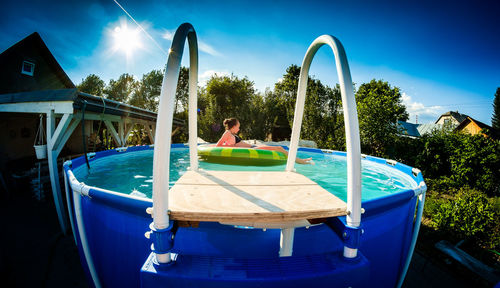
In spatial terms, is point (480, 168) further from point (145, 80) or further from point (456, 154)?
point (145, 80)

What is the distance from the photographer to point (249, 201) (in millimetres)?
945

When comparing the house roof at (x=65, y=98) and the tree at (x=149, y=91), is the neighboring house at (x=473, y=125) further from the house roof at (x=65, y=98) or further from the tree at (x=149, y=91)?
the tree at (x=149, y=91)

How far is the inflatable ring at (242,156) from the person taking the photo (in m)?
3.98

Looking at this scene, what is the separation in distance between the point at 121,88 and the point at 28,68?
27.8m

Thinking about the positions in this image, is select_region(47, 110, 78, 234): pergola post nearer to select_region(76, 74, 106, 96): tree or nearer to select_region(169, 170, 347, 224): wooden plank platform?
select_region(169, 170, 347, 224): wooden plank platform

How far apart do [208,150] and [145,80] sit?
2896cm

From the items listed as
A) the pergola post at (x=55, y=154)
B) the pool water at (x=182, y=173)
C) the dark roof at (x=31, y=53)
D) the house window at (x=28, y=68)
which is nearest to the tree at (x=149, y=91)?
the dark roof at (x=31, y=53)

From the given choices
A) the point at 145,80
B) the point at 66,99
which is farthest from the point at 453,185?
the point at 145,80

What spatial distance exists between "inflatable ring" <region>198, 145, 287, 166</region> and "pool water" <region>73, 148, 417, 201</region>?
132mm

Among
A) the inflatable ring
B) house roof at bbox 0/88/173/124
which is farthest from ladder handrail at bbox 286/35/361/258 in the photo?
house roof at bbox 0/88/173/124

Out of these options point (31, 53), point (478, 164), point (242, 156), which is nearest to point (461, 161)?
point (478, 164)

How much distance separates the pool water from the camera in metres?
3.18

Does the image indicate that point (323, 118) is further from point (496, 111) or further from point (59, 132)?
point (496, 111)

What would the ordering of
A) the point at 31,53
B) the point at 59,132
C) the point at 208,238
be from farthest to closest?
the point at 31,53
the point at 59,132
the point at 208,238
